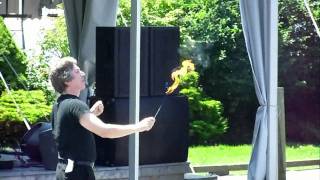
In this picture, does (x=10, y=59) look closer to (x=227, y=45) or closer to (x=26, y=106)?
(x=26, y=106)

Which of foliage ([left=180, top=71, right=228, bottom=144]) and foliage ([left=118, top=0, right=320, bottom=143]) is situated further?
foliage ([left=118, top=0, right=320, bottom=143])

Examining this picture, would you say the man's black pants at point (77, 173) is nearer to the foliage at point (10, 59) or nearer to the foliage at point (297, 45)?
the foliage at point (10, 59)

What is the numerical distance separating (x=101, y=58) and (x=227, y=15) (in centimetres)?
730

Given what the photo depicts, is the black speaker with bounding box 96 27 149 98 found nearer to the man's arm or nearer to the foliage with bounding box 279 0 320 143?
the man's arm

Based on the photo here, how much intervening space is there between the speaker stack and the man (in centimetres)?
235

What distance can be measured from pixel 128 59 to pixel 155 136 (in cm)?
76

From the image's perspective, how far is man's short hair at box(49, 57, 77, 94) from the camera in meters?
4.09

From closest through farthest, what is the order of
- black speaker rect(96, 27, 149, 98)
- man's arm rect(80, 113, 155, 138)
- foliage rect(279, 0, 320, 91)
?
man's arm rect(80, 113, 155, 138), black speaker rect(96, 27, 149, 98), foliage rect(279, 0, 320, 91)

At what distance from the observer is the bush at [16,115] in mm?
9742

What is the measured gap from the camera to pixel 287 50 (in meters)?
14.0

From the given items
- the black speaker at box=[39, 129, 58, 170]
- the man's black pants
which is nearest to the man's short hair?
the man's black pants

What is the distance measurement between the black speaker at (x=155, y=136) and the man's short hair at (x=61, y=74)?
2322 mm

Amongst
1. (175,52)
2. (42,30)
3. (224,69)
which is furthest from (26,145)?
(224,69)

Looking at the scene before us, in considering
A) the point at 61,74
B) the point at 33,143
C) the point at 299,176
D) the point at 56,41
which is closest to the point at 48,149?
the point at 33,143
